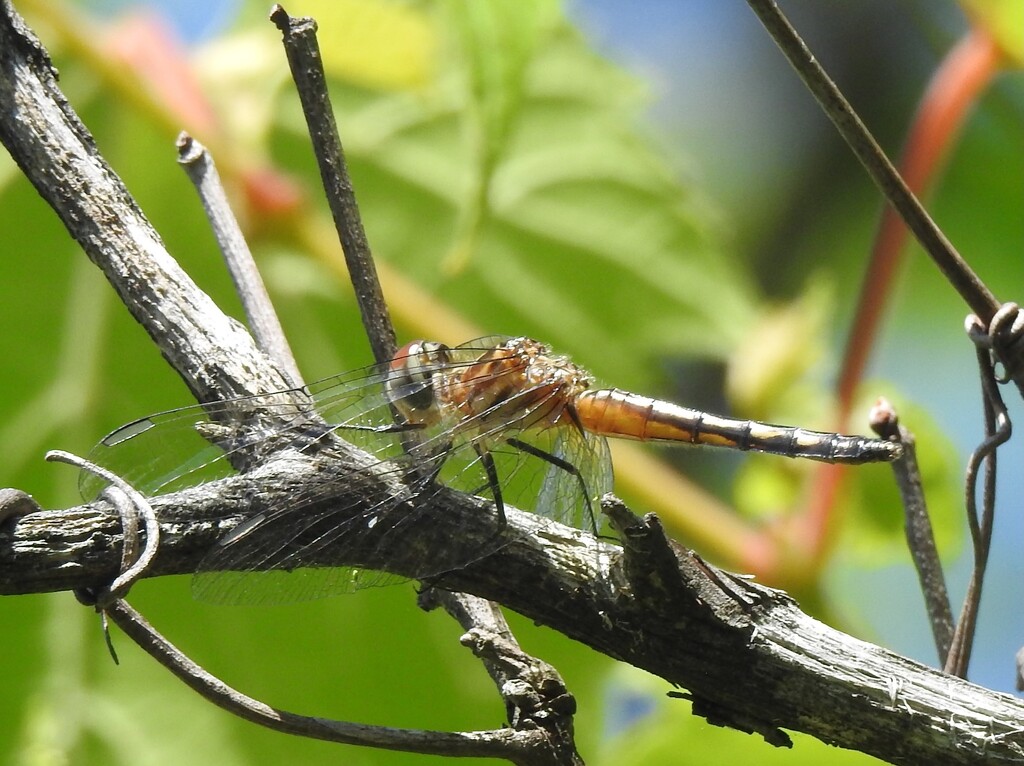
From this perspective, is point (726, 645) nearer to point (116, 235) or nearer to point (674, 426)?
point (116, 235)

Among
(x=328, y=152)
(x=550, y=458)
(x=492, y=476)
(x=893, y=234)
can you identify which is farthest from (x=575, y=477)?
(x=893, y=234)

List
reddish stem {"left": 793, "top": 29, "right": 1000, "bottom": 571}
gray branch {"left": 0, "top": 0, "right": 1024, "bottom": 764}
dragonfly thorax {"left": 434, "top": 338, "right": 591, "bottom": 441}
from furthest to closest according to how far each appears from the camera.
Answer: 1. reddish stem {"left": 793, "top": 29, "right": 1000, "bottom": 571}
2. dragonfly thorax {"left": 434, "top": 338, "right": 591, "bottom": 441}
3. gray branch {"left": 0, "top": 0, "right": 1024, "bottom": 764}

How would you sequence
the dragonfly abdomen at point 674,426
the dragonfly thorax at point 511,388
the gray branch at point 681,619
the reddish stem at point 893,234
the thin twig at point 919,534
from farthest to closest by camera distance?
the reddish stem at point 893,234
the dragonfly abdomen at point 674,426
the dragonfly thorax at point 511,388
the thin twig at point 919,534
the gray branch at point 681,619

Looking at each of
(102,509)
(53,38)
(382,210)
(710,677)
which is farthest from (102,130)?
(710,677)

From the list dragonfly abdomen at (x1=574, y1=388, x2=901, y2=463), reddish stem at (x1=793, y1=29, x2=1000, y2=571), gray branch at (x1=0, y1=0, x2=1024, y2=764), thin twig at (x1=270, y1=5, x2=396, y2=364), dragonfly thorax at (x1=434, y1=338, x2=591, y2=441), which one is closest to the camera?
gray branch at (x1=0, y1=0, x2=1024, y2=764)

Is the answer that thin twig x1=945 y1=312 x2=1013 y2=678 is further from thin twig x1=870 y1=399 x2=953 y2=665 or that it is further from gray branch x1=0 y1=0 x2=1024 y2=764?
gray branch x1=0 y1=0 x2=1024 y2=764

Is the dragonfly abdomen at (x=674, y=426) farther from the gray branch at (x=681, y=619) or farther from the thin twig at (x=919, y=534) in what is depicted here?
the gray branch at (x=681, y=619)

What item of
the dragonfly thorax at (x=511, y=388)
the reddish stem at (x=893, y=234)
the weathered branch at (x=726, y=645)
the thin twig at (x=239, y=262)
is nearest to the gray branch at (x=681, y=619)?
the weathered branch at (x=726, y=645)

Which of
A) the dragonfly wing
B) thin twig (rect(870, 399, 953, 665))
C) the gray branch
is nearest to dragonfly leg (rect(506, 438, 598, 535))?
the dragonfly wing
